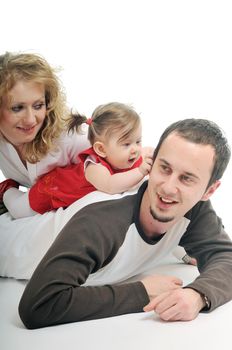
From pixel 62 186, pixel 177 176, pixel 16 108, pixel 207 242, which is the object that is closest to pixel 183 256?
pixel 207 242

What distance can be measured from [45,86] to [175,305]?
0.64m

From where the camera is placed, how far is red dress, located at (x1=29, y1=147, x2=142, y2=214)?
1501mm

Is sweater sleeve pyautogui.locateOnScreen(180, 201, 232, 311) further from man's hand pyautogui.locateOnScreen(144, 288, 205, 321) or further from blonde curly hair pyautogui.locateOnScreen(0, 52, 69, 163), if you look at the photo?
blonde curly hair pyautogui.locateOnScreen(0, 52, 69, 163)

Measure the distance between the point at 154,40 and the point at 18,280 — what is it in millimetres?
882

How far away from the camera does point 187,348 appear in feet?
3.65

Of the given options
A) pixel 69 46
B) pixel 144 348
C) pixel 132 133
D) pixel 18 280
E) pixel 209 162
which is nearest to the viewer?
pixel 144 348

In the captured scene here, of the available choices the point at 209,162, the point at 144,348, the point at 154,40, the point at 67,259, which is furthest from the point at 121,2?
the point at 144,348

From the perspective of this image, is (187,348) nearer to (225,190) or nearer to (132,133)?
(132,133)

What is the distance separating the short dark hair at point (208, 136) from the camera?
1237mm

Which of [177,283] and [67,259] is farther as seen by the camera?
[177,283]

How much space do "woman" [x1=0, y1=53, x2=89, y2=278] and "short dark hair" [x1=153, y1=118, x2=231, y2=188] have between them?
380 mm

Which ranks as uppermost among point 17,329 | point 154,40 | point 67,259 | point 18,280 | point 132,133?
point 154,40

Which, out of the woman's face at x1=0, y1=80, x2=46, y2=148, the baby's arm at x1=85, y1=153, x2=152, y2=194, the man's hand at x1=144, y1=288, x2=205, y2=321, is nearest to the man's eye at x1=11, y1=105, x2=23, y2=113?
the woman's face at x1=0, y1=80, x2=46, y2=148

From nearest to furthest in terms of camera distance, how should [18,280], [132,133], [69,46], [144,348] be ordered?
[144,348] < [132,133] < [18,280] < [69,46]
